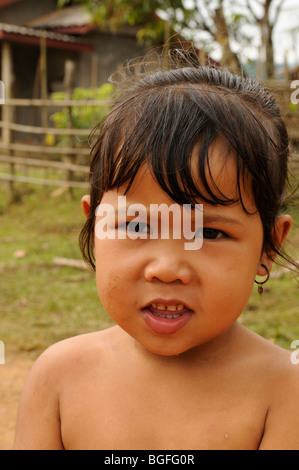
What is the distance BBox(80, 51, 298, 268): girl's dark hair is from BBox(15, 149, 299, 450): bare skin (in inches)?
1.4

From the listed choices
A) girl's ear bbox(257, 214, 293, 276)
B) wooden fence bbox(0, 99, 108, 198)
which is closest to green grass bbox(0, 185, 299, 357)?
girl's ear bbox(257, 214, 293, 276)

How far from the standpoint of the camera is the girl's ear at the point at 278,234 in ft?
4.94

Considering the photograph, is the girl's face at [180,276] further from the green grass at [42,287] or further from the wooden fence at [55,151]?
the wooden fence at [55,151]

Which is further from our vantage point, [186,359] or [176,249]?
[186,359]

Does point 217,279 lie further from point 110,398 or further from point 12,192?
point 12,192

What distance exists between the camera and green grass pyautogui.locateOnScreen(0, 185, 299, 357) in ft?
12.4

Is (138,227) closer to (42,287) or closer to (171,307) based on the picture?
(171,307)

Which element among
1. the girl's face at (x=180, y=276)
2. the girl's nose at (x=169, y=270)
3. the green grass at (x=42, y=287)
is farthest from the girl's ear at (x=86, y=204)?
the green grass at (x=42, y=287)

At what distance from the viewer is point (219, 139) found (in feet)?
4.29

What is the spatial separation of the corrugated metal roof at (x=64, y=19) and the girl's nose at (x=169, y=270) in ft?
45.5

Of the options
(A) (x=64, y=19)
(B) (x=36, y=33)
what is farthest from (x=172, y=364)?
(A) (x=64, y=19)

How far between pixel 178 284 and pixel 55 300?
339 centimetres
